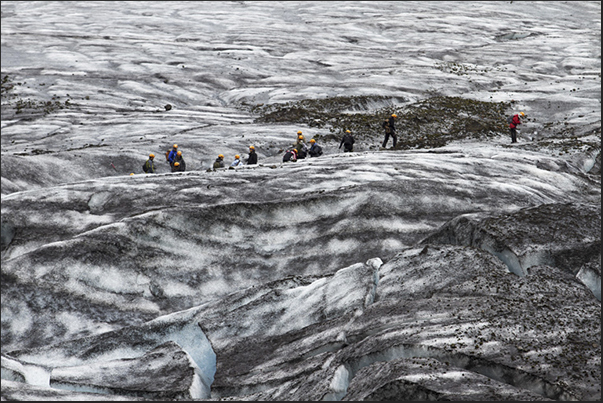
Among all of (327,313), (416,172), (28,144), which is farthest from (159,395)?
(28,144)

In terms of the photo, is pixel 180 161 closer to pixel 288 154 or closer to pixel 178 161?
pixel 178 161

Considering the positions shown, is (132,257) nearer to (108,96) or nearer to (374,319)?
(374,319)

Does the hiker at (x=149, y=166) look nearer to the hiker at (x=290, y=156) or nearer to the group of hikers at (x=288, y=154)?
the group of hikers at (x=288, y=154)

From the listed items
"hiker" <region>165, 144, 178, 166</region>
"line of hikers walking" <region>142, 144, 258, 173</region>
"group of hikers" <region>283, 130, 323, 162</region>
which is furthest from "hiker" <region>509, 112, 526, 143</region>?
"hiker" <region>165, 144, 178, 166</region>

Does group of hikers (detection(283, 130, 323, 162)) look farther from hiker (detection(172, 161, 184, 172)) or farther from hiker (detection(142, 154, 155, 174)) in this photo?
hiker (detection(142, 154, 155, 174))

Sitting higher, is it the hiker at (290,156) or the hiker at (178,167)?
the hiker at (290,156)

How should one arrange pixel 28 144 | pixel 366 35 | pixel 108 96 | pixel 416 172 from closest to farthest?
pixel 416 172, pixel 28 144, pixel 108 96, pixel 366 35

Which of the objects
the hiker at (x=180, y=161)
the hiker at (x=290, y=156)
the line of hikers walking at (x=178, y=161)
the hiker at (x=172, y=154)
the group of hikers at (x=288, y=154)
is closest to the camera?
the line of hikers walking at (x=178, y=161)

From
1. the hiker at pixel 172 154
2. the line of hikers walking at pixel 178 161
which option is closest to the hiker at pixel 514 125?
the line of hikers walking at pixel 178 161

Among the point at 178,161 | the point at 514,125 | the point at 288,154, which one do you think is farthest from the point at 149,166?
the point at 514,125

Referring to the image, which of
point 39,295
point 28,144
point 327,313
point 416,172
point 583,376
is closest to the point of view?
point 583,376

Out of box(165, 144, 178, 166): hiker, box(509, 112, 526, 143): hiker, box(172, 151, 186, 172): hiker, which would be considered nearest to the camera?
box(172, 151, 186, 172): hiker
